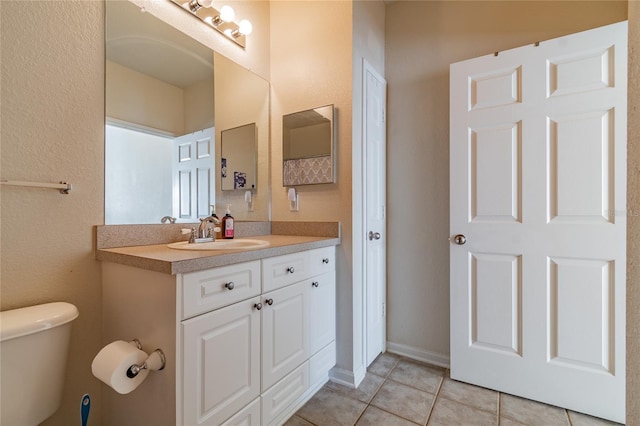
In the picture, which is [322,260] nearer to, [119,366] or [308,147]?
[308,147]

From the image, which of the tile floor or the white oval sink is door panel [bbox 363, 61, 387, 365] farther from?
the white oval sink

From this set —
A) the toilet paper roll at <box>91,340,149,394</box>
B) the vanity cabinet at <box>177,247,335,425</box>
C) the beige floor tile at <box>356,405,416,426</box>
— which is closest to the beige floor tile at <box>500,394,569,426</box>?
the beige floor tile at <box>356,405,416,426</box>

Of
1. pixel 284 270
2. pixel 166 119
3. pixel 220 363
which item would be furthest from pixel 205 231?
pixel 220 363

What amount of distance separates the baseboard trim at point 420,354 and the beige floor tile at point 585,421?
2.12ft

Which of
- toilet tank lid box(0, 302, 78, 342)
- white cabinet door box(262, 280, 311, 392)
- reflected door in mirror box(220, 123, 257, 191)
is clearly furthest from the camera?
reflected door in mirror box(220, 123, 257, 191)

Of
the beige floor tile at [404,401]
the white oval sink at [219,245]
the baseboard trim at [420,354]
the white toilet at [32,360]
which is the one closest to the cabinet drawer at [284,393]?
the beige floor tile at [404,401]

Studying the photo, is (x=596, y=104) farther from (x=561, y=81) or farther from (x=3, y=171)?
(x=3, y=171)

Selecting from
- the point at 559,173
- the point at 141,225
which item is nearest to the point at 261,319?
the point at 141,225

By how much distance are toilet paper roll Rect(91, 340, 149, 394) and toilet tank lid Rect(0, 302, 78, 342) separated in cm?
19

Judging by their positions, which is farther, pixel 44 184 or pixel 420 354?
pixel 420 354

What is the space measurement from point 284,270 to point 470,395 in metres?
1.34

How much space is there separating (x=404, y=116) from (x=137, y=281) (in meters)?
1.95

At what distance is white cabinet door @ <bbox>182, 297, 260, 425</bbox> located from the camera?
0.96 m

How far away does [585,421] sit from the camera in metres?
1.43
